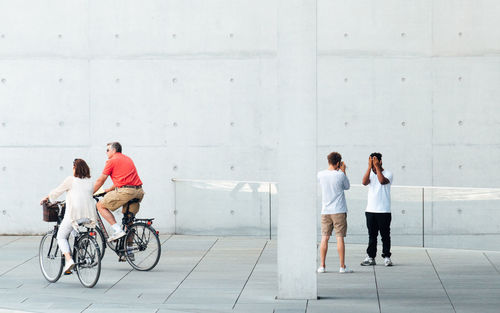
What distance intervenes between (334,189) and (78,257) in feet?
11.4

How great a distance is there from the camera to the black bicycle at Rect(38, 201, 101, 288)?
35.4 ft

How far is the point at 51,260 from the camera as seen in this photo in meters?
11.4

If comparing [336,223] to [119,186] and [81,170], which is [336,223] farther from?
[81,170]

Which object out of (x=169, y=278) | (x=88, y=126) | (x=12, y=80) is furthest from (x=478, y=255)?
(x=12, y=80)

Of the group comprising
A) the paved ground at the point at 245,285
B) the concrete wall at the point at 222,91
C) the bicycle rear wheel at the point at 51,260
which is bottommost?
the paved ground at the point at 245,285

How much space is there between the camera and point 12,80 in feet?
53.7

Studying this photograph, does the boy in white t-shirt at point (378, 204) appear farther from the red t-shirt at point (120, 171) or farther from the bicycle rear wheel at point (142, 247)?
the red t-shirt at point (120, 171)

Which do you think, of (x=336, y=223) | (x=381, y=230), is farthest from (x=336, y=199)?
(x=381, y=230)

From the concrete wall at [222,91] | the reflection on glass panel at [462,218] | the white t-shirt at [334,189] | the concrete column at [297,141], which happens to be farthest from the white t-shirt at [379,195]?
the concrete wall at [222,91]

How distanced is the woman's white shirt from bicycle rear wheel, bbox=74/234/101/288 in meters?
0.25

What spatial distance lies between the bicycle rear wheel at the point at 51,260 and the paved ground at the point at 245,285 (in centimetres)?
11

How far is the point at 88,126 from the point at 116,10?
2188 mm

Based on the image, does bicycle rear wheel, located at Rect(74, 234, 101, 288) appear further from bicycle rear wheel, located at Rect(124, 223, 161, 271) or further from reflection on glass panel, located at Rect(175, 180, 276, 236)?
reflection on glass panel, located at Rect(175, 180, 276, 236)

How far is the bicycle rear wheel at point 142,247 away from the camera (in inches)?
473
